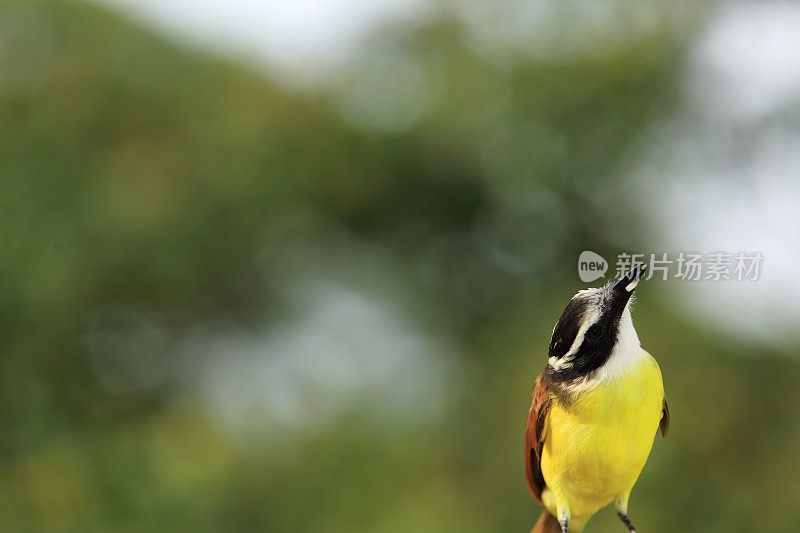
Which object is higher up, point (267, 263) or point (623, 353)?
point (623, 353)

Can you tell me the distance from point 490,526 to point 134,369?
133cm

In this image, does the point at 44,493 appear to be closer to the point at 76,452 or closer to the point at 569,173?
the point at 76,452

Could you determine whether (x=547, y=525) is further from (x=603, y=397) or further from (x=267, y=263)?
(x=267, y=263)

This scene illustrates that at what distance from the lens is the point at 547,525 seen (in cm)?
29

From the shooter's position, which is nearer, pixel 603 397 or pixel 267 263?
pixel 603 397

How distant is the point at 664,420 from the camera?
0.29 metres

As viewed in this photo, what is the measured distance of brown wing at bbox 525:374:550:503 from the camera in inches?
11.7

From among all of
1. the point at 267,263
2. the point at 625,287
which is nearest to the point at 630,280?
the point at 625,287

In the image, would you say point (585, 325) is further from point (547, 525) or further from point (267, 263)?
point (267, 263)

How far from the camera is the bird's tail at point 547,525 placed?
0.28m

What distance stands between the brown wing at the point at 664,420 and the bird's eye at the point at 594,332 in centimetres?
4

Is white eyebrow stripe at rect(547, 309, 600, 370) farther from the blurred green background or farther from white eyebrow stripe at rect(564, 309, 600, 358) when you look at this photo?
the blurred green background

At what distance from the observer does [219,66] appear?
295cm

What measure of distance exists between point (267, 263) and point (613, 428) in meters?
2.64
